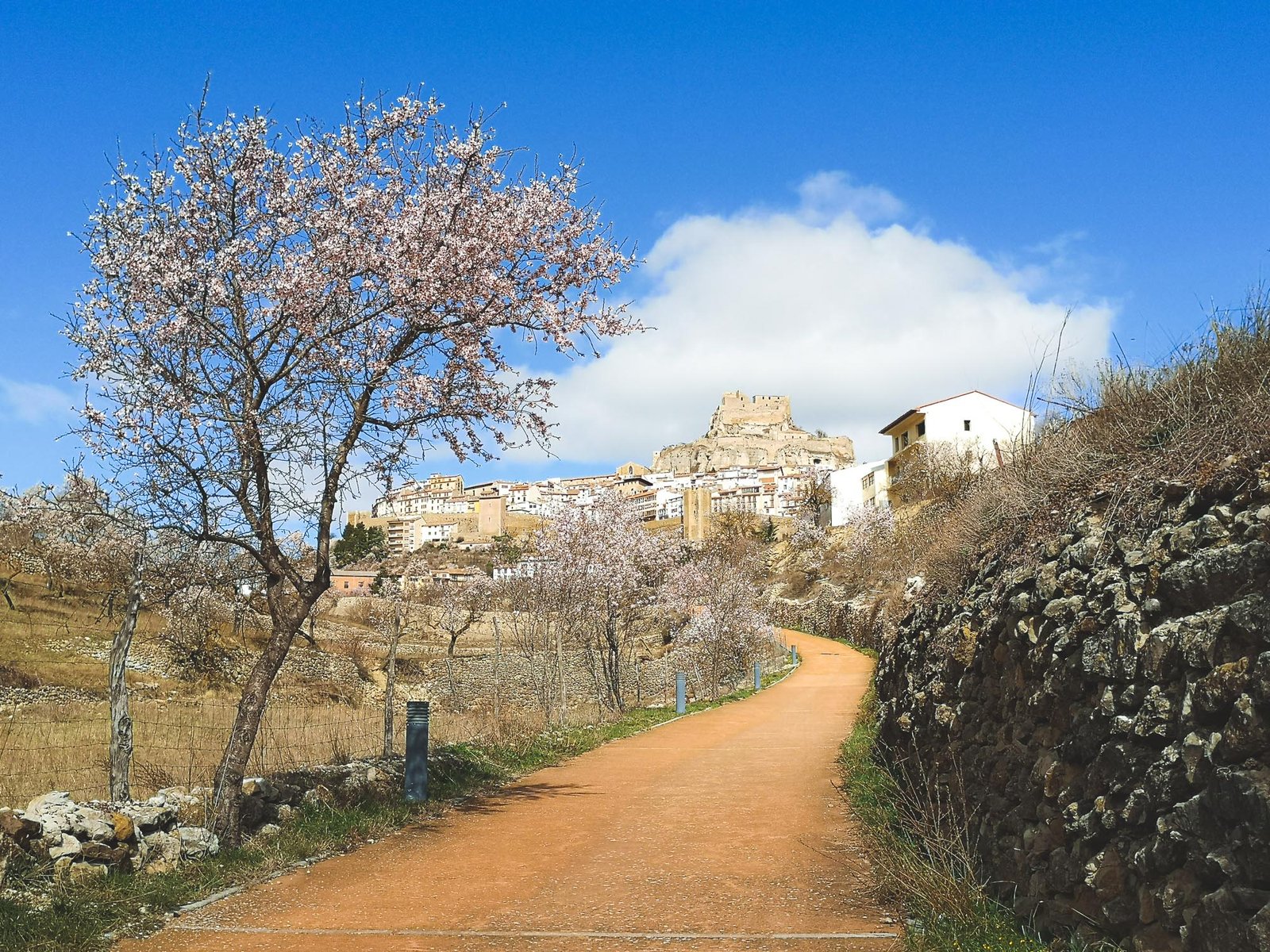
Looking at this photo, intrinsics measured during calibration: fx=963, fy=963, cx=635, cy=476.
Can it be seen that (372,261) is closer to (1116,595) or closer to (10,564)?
(1116,595)

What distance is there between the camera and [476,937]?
6371mm

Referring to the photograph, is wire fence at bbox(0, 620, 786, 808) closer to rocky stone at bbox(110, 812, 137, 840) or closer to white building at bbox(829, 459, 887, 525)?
rocky stone at bbox(110, 812, 137, 840)

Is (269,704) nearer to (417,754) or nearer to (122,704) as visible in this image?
(417,754)

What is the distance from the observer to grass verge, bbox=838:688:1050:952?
548 cm

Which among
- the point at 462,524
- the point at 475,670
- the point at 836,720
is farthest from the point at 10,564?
the point at 462,524

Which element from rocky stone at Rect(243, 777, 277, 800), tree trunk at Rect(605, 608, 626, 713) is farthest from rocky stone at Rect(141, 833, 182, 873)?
tree trunk at Rect(605, 608, 626, 713)

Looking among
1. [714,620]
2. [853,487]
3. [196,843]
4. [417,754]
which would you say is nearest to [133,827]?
[196,843]

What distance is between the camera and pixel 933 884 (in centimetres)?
633

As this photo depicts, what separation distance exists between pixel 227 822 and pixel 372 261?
540 centimetres

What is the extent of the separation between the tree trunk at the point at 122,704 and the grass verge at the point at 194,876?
1798 millimetres

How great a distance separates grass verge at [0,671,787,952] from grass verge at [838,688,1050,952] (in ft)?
16.2

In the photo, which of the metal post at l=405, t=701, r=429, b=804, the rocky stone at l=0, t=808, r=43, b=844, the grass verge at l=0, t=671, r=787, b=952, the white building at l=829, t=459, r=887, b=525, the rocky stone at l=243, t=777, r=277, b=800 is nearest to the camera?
the grass verge at l=0, t=671, r=787, b=952

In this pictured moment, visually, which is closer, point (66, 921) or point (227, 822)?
point (66, 921)

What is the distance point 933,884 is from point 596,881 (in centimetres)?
284
